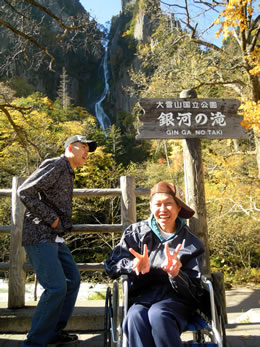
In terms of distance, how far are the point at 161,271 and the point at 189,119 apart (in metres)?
1.54

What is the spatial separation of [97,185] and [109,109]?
25744 mm

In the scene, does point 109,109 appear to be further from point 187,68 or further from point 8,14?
point 8,14

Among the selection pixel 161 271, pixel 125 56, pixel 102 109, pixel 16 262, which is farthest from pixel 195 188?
pixel 125 56

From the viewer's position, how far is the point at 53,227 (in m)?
1.83

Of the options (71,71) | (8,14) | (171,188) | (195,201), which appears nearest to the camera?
(171,188)

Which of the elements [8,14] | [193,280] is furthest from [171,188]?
[8,14]

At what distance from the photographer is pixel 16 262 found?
98.5 inches

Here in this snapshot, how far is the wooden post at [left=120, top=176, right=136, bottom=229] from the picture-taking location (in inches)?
103

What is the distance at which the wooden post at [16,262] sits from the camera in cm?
246

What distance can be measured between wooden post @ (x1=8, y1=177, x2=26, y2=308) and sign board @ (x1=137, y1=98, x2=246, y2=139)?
4.39ft

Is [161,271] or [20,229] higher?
[20,229]

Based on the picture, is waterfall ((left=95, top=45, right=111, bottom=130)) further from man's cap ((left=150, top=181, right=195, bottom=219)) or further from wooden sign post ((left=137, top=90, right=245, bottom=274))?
man's cap ((left=150, top=181, right=195, bottom=219))

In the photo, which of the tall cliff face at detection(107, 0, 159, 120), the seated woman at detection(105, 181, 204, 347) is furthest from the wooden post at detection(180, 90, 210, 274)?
the tall cliff face at detection(107, 0, 159, 120)

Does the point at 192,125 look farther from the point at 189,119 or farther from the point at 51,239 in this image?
the point at 51,239
